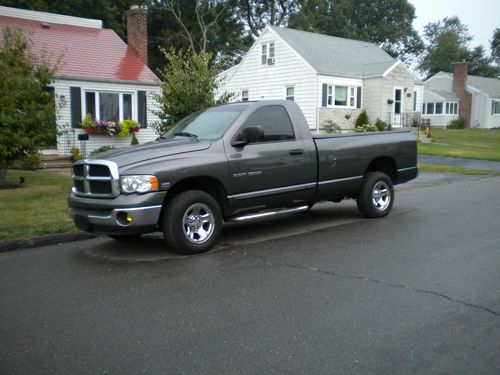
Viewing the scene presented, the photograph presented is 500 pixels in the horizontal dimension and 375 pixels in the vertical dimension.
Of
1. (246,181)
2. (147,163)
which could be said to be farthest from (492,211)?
(147,163)

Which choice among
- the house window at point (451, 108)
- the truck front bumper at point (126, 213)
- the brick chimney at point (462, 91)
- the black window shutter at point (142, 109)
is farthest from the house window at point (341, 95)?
the truck front bumper at point (126, 213)

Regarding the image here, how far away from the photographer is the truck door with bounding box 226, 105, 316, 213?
6.82 meters

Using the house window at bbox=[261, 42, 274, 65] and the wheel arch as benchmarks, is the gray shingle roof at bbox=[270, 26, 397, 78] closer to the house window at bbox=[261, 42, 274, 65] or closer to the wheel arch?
the house window at bbox=[261, 42, 274, 65]

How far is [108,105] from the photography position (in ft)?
64.4

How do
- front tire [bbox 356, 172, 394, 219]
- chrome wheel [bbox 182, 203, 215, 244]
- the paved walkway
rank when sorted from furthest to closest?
the paved walkway < front tire [bbox 356, 172, 394, 219] < chrome wheel [bbox 182, 203, 215, 244]

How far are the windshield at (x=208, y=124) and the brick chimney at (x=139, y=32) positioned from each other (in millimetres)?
16195

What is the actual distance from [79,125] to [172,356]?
16601 mm

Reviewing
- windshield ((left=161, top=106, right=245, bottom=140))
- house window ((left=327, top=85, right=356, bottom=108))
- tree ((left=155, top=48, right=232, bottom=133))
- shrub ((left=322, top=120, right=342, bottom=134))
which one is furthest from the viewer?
house window ((left=327, top=85, right=356, bottom=108))

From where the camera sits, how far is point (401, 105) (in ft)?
109

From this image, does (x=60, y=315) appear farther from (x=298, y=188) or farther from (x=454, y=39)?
(x=454, y=39)

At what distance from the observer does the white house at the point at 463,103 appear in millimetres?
47031

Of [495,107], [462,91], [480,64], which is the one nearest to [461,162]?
[462,91]

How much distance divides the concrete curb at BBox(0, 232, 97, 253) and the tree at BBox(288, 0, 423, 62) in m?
58.7

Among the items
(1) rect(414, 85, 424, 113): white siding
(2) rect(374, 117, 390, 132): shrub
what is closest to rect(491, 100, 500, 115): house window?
(1) rect(414, 85, 424, 113): white siding
